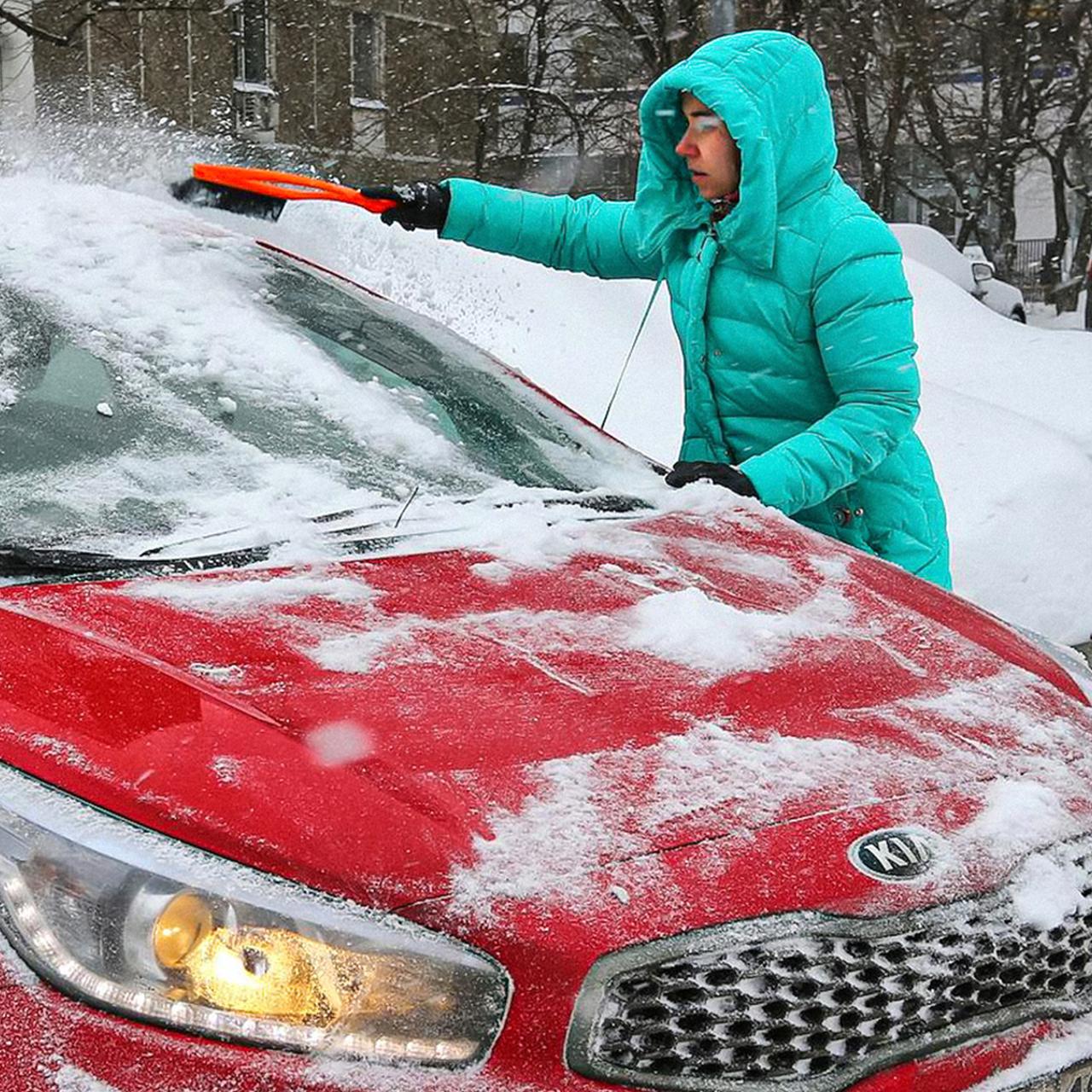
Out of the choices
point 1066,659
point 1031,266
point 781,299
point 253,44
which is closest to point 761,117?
point 781,299

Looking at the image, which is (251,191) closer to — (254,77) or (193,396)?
(193,396)

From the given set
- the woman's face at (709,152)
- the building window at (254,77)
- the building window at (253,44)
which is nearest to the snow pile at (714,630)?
the woman's face at (709,152)

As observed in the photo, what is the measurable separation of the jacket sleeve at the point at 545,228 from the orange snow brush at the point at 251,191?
0.31 meters

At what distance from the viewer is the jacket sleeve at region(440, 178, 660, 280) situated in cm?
384

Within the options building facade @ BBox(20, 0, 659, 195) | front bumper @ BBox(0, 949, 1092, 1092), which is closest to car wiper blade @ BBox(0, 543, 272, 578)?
front bumper @ BBox(0, 949, 1092, 1092)

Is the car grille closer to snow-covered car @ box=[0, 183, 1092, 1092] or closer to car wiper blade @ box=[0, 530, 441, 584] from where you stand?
snow-covered car @ box=[0, 183, 1092, 1092]

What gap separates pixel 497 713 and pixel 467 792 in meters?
0.19

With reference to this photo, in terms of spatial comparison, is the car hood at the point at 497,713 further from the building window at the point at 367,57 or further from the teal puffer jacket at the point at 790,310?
the building window at the point at 367,57

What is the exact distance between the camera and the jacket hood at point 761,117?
10.5 feet

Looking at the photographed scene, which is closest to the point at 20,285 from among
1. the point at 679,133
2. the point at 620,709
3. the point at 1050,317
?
the point at 620,709

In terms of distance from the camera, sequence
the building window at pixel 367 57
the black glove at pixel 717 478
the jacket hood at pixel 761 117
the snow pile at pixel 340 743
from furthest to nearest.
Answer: the building window at pixel 367 57
the jacket hood at pixel 761 117
the black glove at pixel 717 478
the snow pile at pixel 340 743

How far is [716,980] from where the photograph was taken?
1.55m

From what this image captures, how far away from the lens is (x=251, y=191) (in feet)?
11.6

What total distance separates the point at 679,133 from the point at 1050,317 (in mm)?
31458
